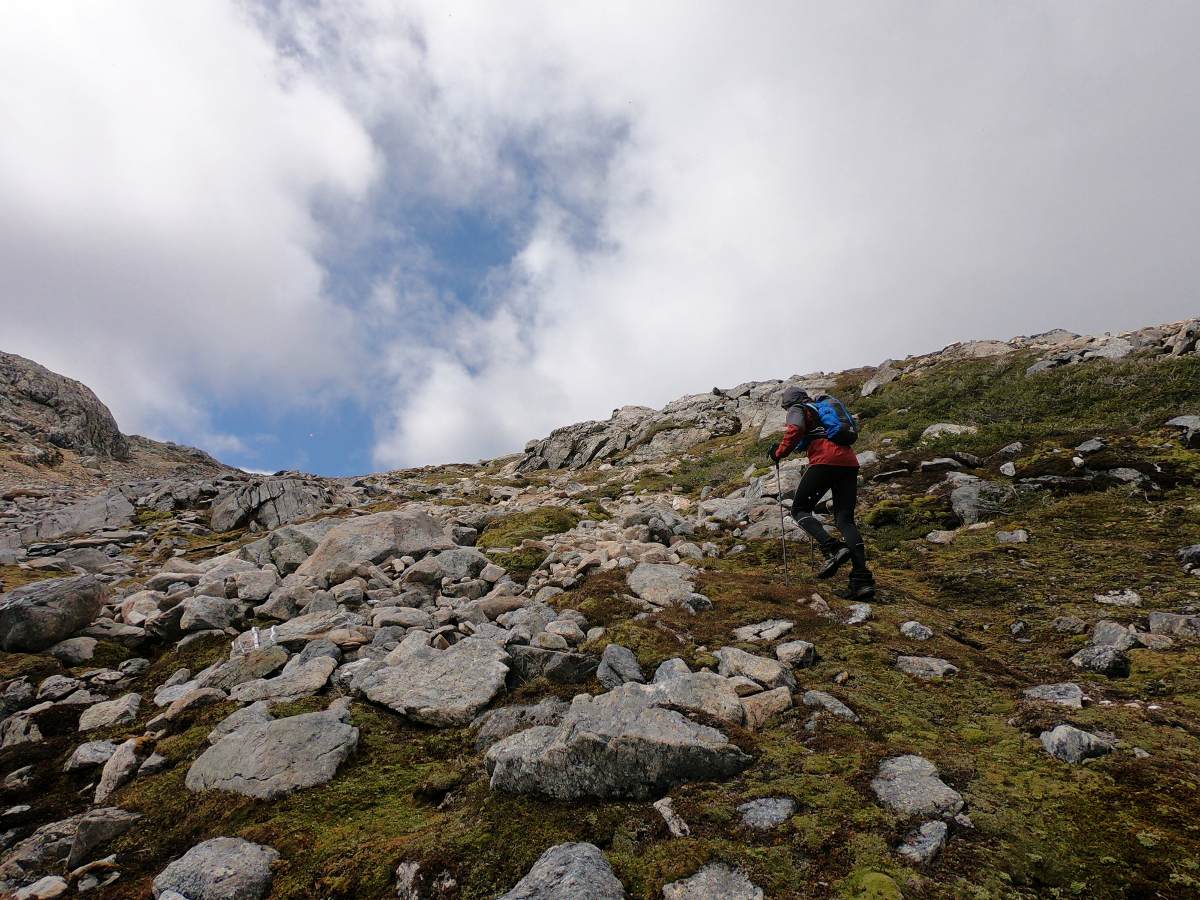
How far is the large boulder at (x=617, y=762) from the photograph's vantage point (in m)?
3.71

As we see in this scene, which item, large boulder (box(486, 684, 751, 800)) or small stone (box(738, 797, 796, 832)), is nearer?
small stone (box(738, 797, 796, 832))

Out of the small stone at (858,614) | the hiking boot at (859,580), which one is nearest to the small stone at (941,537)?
the hiking boot at (859,580)

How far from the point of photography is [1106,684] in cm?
477

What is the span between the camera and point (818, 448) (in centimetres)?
877

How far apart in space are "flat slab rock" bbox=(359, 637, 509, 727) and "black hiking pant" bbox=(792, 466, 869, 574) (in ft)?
17.5

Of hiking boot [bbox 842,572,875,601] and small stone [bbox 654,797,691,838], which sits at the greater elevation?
hiking boot [bbox 842,572,875,601]

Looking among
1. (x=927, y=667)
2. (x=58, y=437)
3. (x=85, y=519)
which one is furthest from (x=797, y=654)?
(x=58, y=437)

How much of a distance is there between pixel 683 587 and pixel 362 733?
4.62 m

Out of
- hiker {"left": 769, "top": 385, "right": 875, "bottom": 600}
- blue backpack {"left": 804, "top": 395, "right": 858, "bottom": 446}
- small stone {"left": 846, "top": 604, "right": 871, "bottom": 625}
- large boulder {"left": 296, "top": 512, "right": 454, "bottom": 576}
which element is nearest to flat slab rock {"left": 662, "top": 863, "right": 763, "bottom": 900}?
small stone {"left": 846, "top": 604, "right": 871, "bottom": 625}

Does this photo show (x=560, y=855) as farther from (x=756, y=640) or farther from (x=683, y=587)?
(x=683, y=587)

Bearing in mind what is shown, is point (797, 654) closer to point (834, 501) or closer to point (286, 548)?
point (834, 501)

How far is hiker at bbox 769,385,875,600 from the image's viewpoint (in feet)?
26.9

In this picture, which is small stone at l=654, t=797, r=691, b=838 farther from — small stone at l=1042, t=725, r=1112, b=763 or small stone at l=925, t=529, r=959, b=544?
small stone at l=925, t=529, r=959, b=544

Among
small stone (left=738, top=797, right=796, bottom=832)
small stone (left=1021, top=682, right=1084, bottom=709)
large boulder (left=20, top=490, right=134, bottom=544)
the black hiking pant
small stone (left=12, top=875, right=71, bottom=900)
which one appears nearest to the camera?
small stone (left=738, top=797, right=796, bottom=832)
